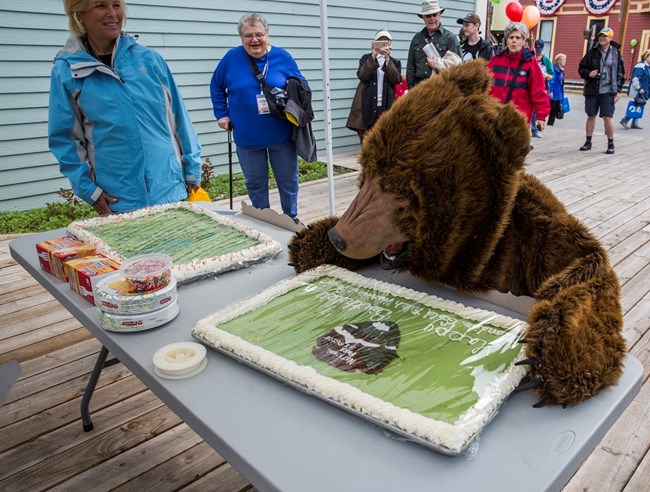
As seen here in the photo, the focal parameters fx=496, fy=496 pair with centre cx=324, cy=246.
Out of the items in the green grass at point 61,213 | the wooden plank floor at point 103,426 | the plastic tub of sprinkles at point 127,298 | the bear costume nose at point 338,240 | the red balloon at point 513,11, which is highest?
the red balloon at point 513,11

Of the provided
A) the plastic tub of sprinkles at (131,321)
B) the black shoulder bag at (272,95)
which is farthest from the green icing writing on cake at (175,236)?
the black shoulder bag at (272,95)

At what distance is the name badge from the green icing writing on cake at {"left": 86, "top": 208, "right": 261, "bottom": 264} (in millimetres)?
1752

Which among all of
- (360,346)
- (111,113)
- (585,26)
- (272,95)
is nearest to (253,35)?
(272,95)

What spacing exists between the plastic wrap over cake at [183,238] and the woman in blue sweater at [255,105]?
171 centimetres

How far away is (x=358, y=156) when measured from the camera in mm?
1091

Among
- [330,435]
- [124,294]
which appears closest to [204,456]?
[124,294]

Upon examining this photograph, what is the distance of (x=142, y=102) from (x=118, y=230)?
0.72 m

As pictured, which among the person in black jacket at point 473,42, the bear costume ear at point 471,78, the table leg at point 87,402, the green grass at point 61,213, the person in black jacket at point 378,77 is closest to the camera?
the bear costume ear at point 471,78

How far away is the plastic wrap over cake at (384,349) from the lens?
29.0 inches

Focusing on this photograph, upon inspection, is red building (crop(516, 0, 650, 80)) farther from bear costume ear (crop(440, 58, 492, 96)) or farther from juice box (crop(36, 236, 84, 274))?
juice box (crop(36, 236, 84, 274))

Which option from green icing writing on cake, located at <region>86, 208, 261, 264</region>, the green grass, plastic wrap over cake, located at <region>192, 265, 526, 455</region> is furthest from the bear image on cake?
the green grass

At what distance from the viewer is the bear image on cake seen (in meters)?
0.87

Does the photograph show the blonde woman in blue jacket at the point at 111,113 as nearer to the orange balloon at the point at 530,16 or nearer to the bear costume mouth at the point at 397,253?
the bear costume mouth at the point at 397,253

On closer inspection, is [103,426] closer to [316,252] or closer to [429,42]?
[316,252]
